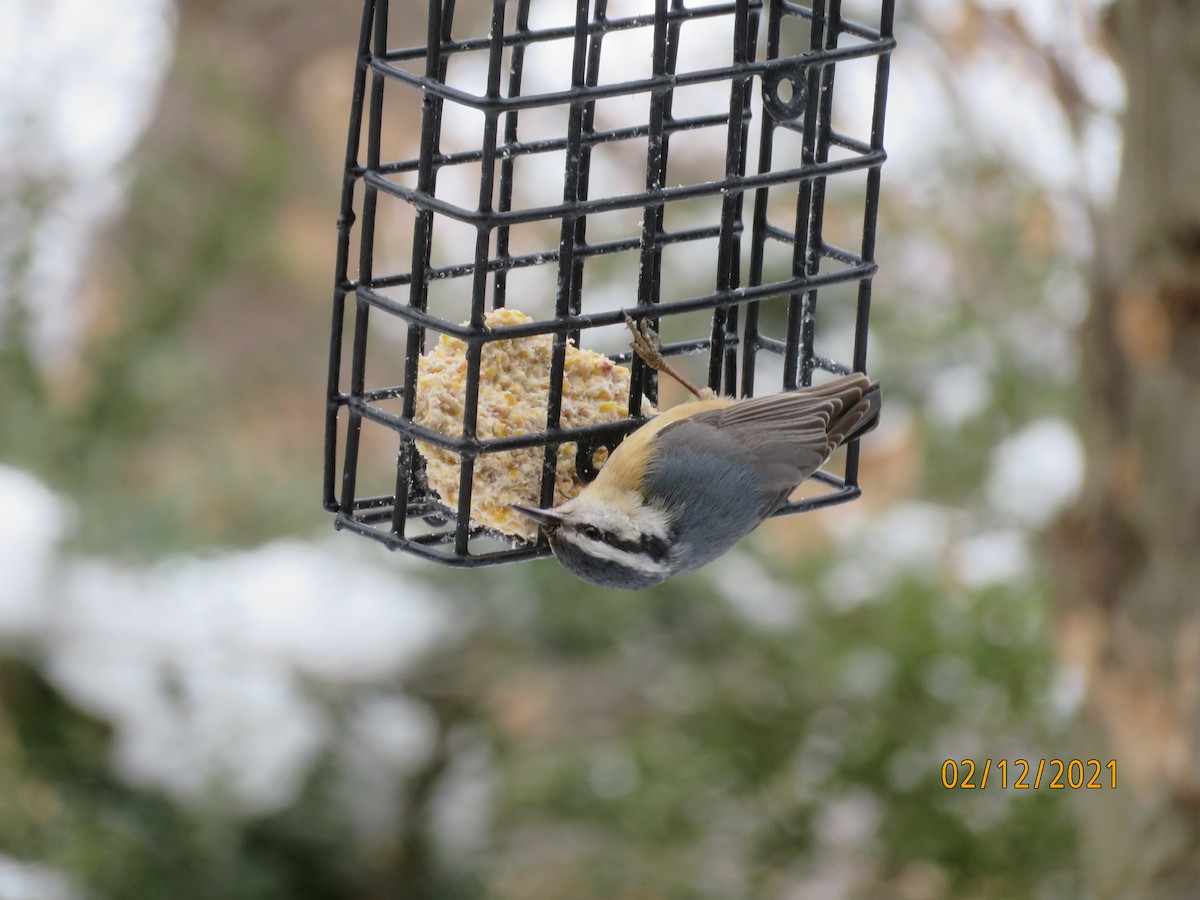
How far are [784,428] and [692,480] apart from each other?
240mm

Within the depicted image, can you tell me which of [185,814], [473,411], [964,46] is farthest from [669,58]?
[185,814]

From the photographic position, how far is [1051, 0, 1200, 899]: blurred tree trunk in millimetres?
3529

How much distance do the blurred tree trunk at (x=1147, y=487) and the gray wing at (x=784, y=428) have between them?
1.28 meters

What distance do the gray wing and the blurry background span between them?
216 centimetres

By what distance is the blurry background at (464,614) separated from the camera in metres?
4.71

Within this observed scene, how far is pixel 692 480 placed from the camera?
7.95 feet

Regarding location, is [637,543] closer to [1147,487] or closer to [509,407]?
[509,407]

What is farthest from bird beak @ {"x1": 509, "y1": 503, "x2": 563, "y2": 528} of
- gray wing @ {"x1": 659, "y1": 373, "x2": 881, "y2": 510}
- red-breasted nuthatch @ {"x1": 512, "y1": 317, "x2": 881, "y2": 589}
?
gray wing @ {"x1": 659, "y1": 373, "x2": 881, "y2": 510}

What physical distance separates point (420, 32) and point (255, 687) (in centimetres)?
319

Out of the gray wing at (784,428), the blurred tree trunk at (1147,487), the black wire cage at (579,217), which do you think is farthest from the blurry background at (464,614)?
the gray wing at (784,428)

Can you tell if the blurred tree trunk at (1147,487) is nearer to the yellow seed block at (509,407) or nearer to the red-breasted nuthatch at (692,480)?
the red-breasted nuthatch at (692,480)

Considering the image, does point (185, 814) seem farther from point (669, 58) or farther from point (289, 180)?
point (669, 58)

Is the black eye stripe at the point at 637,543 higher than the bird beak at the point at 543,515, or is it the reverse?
the bird beak at the point at 543,515

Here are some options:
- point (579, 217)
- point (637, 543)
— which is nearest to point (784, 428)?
point (637, 543)
